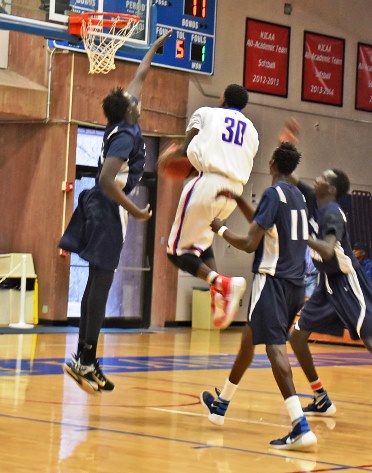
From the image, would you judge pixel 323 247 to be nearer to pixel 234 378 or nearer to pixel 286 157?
pixel 286 157

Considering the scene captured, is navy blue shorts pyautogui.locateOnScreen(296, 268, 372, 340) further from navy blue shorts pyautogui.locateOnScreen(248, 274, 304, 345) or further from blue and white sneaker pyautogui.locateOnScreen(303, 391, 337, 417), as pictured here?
navy blue shorts pyautogui.locateOnScreen(248, 274, 304, 345)

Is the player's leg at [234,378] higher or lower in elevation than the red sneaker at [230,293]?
lower

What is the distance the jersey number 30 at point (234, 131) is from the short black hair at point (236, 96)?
0.18 m

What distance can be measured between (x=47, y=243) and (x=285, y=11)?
23.2 ft

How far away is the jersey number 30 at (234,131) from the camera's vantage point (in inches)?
303

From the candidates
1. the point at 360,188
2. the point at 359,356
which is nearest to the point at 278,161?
the point at 359,356

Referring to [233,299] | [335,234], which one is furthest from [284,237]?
[335,234]

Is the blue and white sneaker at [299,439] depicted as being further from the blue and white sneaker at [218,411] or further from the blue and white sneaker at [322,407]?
the blue and white sneaker at [322,407]

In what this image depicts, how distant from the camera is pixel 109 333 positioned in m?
17.5

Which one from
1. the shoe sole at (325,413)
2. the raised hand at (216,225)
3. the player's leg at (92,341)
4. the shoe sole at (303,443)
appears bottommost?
the shoe sole at (325,413)

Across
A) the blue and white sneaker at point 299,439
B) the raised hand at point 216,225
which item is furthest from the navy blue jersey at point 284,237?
the blue and white sneaker at point 299,439

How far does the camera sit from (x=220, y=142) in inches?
303

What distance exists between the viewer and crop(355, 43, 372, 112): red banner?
875 inches

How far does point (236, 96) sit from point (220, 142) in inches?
15.9
